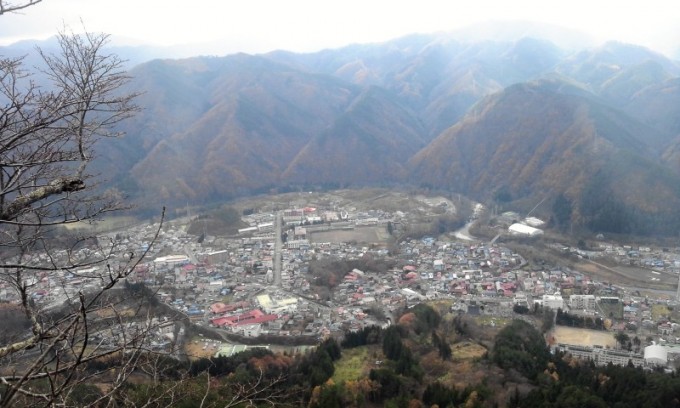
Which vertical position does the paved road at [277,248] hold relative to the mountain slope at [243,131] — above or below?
below

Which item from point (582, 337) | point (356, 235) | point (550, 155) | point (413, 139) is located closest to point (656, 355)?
point (582, 337)

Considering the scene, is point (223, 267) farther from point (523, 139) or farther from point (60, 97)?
point (523, 139)

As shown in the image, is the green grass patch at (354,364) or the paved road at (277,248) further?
the paved road at (277,248)

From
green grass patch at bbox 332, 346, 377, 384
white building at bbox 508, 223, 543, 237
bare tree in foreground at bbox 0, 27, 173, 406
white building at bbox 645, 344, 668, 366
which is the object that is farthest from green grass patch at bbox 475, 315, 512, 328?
bare tree in foreground at bbox 0, 27, 173, 406

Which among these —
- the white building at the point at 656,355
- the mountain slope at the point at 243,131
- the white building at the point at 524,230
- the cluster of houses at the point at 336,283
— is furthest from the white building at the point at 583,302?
the mountain slope at the point at 243,131

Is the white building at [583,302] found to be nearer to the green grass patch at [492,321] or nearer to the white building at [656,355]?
the green grass patch at [492,321]

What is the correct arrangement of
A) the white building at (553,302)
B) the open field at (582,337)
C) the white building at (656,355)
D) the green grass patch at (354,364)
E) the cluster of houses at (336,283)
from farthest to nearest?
the white building at (553,302) < the cluster of houses at (336,283) < the open field at (582,337) < the white building at (656,355) < the green grass patch at (354,364)

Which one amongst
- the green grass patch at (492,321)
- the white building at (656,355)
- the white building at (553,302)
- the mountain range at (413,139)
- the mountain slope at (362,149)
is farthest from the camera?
the mountain slope at (362,149)
